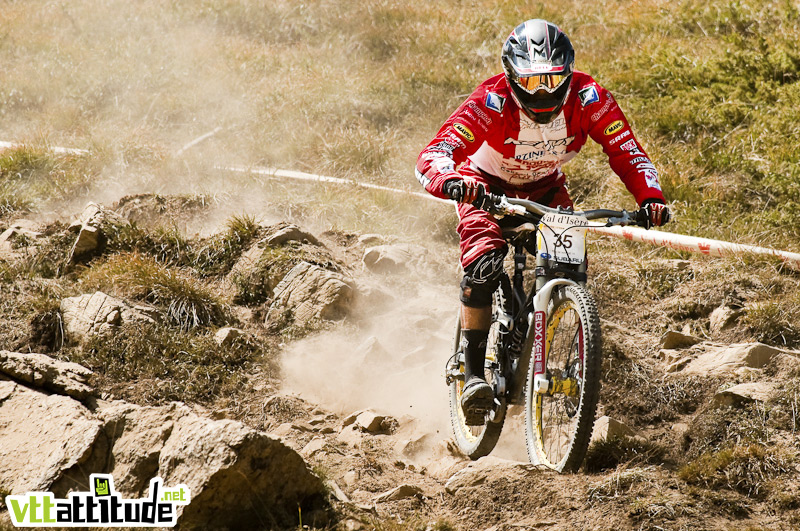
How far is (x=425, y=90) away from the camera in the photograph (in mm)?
11789

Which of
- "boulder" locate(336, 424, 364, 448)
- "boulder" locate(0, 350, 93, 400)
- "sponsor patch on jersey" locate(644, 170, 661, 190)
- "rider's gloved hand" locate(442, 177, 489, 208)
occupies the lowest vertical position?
"boulder" locate(336, 424, 364, 448)

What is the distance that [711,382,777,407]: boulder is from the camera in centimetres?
453

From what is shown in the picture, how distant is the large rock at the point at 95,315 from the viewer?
6141 mm

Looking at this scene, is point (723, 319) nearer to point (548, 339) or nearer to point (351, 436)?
point (548, 339)

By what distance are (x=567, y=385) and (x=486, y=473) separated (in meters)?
0.63

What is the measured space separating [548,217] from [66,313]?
4.17 metres

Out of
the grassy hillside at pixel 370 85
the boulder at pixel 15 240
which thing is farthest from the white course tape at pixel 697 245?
the boulder at pixel 15 240

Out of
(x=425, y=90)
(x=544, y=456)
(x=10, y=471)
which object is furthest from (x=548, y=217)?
(x=425, y=90)

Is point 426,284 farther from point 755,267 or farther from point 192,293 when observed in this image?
point 755,267

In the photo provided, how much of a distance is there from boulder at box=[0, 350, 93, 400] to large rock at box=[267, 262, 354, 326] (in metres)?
2.14

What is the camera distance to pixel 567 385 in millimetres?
4125

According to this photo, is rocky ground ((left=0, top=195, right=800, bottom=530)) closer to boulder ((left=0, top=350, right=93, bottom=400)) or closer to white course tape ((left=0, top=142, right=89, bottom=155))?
boulder ((left=0, top=350, right=93, bottom=400))

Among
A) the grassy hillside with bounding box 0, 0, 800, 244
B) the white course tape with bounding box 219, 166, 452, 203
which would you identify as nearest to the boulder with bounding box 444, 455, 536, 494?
the grassy hillside with bounding box 0, 0, 800, 244

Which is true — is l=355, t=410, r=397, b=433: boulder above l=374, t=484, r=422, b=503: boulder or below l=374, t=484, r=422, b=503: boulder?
above
